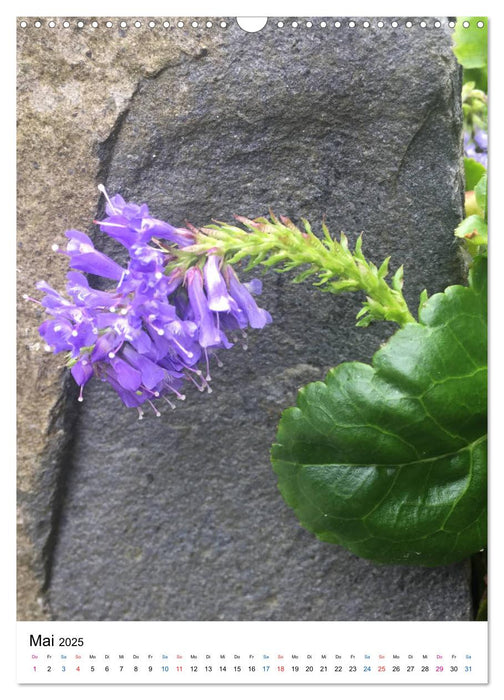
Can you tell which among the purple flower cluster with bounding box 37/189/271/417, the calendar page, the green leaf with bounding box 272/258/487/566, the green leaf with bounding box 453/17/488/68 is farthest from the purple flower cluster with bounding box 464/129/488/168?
the purple flower cluster with bounding box 37/189/271/417

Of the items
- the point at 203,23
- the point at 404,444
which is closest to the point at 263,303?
the point at 404,444

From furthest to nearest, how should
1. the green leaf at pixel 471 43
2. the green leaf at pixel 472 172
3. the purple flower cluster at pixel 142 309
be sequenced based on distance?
the green leaf at pixel 472 172 → the green leaf at pixel 471 43 → the purple flower cluster at pixel 142 309

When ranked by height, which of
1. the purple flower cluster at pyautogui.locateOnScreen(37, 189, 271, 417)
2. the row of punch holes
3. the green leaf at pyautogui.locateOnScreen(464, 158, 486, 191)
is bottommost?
the purple flower cluster at pyautogui.locateOnScreen(37, 189, 271, 417)

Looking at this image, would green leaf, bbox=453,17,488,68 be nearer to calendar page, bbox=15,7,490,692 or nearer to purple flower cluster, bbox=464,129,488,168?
calendar page, bbox=15,7,490,692

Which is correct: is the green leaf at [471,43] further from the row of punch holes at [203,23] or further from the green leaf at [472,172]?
the green leaf at [472,172]

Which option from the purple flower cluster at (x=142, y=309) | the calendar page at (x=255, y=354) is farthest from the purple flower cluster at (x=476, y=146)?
the purple flower cluster at (x=142, y=309)

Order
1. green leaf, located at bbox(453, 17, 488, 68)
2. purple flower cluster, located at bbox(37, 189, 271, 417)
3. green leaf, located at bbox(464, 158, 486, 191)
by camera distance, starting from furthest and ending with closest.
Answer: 1. green leaf, located at bbox(464, 158, 486, 191)
2. green leaf, located at bbox(453, 17, 488, 68)
3. purple flower cluster, located at bbox(37, 189, 271, 417)
